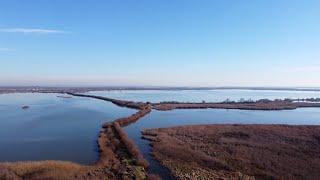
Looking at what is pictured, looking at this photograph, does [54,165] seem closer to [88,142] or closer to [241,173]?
[88,142]

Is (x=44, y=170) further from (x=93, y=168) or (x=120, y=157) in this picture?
(x=120, y=157)

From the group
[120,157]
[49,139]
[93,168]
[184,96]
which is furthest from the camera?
[184,96]

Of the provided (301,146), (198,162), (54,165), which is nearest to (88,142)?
(54,165)

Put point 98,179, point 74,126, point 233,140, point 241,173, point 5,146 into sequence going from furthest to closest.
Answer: point 74,126 < point 233,140 < point 5,146 < point 241,173 < point 98,179

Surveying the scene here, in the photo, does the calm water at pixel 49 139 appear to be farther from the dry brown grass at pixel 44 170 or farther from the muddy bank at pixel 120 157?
the dry brown grass at pixel 44 170

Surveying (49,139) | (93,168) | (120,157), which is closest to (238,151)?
(120,157)

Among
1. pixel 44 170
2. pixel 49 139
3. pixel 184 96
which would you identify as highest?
pixel 184 96

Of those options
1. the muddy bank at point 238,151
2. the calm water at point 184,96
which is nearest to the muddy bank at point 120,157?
the muddy bank at point 238,151

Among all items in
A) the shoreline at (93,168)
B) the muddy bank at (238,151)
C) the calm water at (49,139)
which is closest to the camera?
the shoreline at (93,168)
